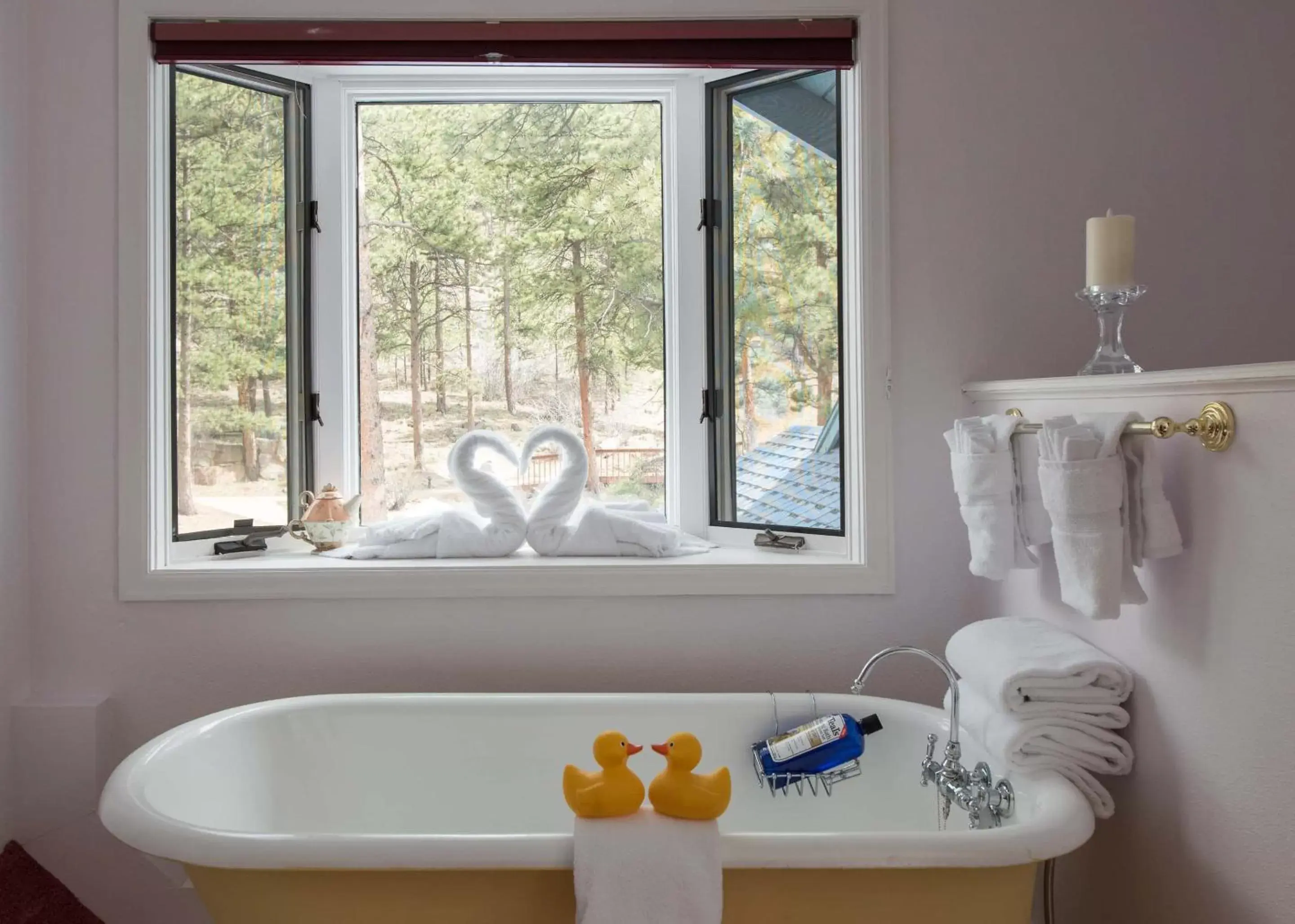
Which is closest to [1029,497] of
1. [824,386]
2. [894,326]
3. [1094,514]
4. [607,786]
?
[1094,514]

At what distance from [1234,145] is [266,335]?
7.73 ft

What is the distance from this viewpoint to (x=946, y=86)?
1.99 metres

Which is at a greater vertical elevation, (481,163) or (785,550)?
(481,163)

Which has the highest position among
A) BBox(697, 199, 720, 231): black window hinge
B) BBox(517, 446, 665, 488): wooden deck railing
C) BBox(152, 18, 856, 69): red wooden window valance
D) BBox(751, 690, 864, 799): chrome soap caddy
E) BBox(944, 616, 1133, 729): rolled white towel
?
BBox(152, 18, 856, 69): red wooden window valance

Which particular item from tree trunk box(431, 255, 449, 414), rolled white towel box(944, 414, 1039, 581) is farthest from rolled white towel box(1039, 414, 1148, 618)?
tree trunk box(431, 255, 449, 414)

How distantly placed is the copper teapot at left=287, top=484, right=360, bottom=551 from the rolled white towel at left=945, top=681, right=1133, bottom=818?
159 centimetres

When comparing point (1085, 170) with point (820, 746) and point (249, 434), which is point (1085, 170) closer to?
point (820, 746)

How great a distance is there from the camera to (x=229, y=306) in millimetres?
2223

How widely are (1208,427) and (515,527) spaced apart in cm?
147

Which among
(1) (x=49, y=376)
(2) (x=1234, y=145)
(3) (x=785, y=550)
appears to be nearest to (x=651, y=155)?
(3) (x=785, y=550)

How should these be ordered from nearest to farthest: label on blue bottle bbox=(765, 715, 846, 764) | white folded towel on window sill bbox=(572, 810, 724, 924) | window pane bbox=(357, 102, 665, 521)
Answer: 1. white folded towel on window sill bbox=(572, 810, 724, 924)
2. label on blue bottle bbox=(765, 715, 846, 764)
3. window pane bbox=(357, 102, 665, 521)

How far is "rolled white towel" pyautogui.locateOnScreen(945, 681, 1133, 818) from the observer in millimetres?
1357

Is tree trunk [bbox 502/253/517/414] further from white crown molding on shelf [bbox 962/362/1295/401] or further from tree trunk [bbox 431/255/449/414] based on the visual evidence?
white crown molding on shelf [bbox 962/362/1295/401]

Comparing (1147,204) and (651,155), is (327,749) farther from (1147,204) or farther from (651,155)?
(1147,204)
